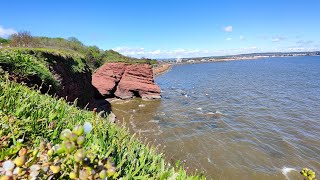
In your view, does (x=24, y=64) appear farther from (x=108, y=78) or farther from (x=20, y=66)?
(x=108, y=78)

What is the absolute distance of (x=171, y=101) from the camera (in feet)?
85.2

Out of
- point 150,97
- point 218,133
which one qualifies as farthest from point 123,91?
point 218,133

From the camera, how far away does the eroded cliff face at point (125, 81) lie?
2674 centimetres

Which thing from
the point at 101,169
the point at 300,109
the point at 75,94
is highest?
the point at 101,169

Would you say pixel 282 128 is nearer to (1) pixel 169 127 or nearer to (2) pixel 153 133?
(1) pixel 169 127

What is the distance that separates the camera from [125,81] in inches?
1107

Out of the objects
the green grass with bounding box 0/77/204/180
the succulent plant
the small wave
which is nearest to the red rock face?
the small wave

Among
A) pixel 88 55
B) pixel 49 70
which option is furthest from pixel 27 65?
pixel 88 55

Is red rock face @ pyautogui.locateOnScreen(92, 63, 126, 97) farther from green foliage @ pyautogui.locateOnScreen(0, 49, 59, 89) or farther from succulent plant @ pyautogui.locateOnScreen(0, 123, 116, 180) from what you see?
succulent plant @ pyautogui.locateOnScreen(0, 123, 116, 180)

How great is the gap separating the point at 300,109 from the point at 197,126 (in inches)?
453

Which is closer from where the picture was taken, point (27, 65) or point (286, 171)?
point (27, 65)

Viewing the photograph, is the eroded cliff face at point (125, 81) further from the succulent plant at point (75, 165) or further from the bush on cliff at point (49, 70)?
the succulent plant at point (75, 165)

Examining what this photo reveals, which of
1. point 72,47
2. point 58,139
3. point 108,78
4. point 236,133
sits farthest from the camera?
point 72,47

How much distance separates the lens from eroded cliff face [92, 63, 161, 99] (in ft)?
87.7
